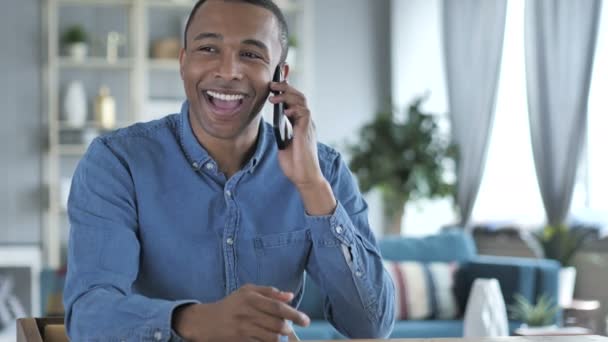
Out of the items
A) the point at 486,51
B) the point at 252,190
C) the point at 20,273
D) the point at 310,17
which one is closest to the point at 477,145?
the point at 486,51

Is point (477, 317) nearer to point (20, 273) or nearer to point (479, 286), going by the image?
point (479, 286)

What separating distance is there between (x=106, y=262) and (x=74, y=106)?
5989 mm

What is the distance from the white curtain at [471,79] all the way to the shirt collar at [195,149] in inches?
209

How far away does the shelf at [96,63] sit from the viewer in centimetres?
725

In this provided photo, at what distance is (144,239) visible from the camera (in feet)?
5.37

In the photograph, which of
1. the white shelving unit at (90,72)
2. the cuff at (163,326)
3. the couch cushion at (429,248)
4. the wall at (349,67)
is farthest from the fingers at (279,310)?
the wall at (349,67)

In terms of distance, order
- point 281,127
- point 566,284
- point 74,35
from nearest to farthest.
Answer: point 281,127
point 566,284
point 74,35

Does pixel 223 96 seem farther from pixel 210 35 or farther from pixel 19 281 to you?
pixel 19 281

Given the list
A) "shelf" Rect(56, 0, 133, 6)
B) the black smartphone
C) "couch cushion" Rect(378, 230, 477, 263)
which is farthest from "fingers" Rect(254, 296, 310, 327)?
"shelf" Rect(56, 0, 133, 6)

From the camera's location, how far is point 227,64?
1.72 metres

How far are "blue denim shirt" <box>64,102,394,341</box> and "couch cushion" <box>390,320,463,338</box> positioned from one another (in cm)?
315

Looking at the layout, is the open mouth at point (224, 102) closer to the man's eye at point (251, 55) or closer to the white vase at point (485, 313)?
the man's eye at point (251, 55)

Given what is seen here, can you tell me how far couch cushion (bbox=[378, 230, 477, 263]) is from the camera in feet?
17.8

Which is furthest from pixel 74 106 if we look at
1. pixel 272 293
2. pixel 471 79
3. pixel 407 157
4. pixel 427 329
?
pixel 272 293
